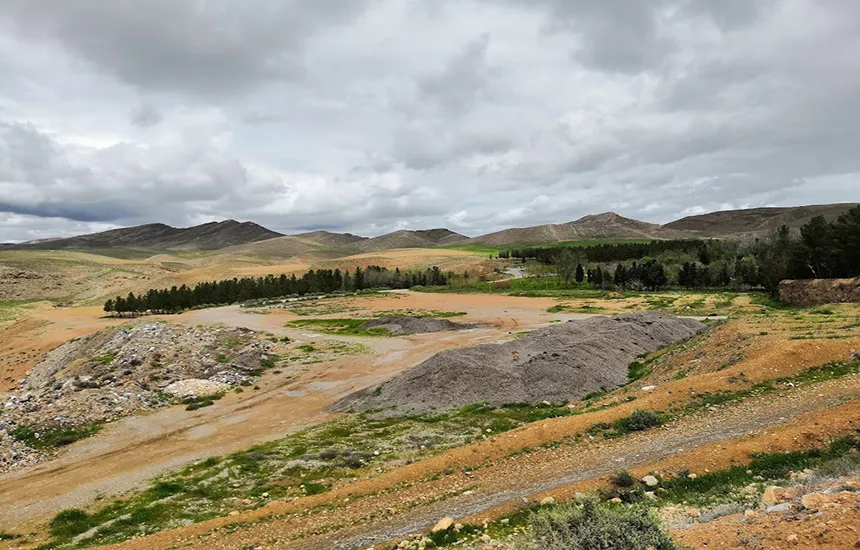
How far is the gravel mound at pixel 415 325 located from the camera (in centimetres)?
5897

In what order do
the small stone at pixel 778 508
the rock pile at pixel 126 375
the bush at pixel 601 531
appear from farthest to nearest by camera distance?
the rock pile at pixel 126 375
the small stone at pixel 778 508
the bush at pixel 601 531

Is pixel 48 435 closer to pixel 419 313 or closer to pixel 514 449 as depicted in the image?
pixel 514 449

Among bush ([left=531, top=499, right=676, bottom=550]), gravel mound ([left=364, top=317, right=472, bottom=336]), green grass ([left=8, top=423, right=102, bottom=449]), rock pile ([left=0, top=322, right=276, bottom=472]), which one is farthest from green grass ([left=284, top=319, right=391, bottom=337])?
bush ([left=531, top=499, right=676, bottom=550])

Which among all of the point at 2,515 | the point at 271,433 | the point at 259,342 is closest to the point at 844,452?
the point at 271,433

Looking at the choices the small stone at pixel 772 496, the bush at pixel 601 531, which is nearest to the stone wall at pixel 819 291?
the small stone at pixel 772 496

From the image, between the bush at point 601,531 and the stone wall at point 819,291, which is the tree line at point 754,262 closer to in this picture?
the stone wall at point 819,291

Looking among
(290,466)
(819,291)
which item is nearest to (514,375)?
(290,466)

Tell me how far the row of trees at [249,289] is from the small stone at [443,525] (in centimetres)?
10770

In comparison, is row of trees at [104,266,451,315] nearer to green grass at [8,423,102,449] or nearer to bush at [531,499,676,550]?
green grass at [8,423,102,449]

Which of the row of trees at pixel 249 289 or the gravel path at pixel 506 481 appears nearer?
the gravel path at pixel 506 481

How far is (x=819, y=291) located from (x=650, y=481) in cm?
5031

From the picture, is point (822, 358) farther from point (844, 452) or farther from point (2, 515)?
point (2, 515)

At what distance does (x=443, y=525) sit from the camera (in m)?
10.8

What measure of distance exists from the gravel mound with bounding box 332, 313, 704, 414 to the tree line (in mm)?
42247
